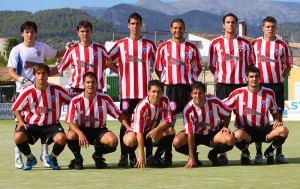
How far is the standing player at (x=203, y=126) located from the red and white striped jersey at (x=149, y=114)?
0.73 feet

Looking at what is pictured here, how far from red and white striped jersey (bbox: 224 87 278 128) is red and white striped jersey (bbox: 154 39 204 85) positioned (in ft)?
2.00

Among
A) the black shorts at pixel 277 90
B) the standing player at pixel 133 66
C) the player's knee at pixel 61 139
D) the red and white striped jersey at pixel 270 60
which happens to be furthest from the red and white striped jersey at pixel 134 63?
the black shorts at pixel 277 90

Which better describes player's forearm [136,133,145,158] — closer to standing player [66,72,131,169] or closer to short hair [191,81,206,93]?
standing player [66,72,131,169]

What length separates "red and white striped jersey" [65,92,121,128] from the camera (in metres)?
9.84

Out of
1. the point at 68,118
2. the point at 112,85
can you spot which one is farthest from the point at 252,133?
the point at 112,85

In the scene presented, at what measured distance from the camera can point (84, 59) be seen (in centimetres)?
1047

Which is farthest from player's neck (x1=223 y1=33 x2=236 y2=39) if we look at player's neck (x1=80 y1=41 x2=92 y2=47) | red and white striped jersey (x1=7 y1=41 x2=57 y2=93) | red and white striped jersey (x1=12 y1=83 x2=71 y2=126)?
red and white striped jersey (x1=7 y1=41 x2=57 y2=93)

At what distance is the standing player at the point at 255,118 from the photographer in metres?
10.1

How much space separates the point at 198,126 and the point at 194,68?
3.03 feet

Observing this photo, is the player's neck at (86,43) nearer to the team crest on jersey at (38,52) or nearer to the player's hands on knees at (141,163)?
the team crest on jersey at (38,52)

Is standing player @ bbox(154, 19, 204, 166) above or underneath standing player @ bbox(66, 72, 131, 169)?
above

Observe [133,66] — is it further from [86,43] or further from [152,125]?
[152,125]

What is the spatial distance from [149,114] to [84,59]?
1.17m

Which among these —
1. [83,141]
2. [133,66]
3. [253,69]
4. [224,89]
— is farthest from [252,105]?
[83,141]
